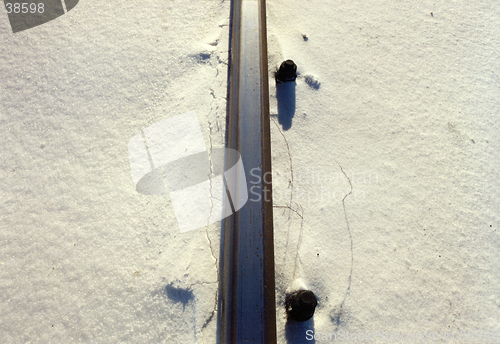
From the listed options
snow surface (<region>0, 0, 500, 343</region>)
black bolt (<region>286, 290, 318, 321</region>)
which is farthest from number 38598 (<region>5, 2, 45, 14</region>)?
black bolt (<region>286, 290, 318, 321</region>)

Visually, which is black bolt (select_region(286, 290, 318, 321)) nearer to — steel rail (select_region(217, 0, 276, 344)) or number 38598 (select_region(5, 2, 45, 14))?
steel rail (select_region(217, 0, 276, 344))

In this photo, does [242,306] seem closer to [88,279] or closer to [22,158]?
[88,279]

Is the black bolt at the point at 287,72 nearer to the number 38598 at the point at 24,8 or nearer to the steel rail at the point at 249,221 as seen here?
the steel rail at the point at 249,221

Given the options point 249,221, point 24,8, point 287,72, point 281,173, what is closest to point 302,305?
point 249,221

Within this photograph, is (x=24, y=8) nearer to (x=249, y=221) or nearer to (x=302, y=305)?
(x=249, y=221)

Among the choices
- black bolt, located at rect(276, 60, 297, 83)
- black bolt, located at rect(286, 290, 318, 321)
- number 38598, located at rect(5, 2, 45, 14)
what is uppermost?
number 38598, located at rect(5, 2, 45, 14)
